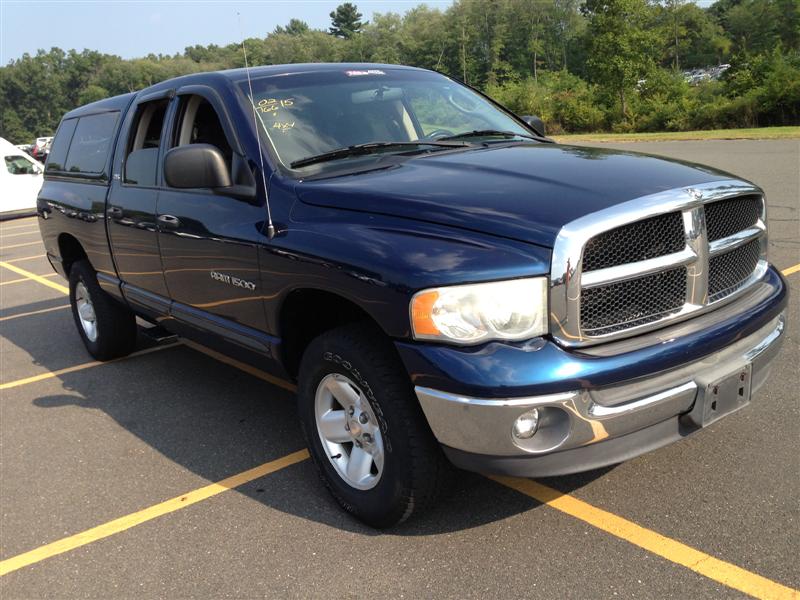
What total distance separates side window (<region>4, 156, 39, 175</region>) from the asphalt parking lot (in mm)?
17070

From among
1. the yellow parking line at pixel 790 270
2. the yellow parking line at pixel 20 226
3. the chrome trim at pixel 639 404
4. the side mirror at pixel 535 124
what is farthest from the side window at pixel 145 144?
the yellow parking line at pixel 20 226

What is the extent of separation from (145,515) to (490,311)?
6.70 ft

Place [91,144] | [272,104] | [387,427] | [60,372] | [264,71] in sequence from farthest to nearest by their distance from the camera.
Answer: [60,372] < [91,144] < [264,71] < [272,104] < [387,427]

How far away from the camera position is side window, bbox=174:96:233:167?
4.10m

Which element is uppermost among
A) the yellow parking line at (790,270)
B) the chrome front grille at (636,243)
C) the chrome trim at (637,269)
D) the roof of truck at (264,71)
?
the roof of truck at (264,71)

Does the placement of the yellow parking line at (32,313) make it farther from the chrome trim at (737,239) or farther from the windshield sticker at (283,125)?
the chrome trim at (737,239)

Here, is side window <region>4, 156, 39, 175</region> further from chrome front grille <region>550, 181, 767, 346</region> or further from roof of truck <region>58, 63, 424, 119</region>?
chrome front grille <region>550, 181, 767, 346</region>

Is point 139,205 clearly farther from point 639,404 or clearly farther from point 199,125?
point 639,404

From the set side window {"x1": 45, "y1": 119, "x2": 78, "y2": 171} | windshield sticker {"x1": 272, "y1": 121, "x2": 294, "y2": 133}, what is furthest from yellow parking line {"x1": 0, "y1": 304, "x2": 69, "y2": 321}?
windshield sticker {"x1": 272, "y1": 121, "x2": 294, "y2": 133}

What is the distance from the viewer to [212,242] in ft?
12.5

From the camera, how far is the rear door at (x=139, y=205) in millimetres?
4488

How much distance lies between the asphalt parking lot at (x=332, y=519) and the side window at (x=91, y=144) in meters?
1.86

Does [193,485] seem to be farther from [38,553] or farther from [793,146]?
[793,146]

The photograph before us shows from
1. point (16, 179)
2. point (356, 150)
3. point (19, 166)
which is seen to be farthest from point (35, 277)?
point (19, 166)
